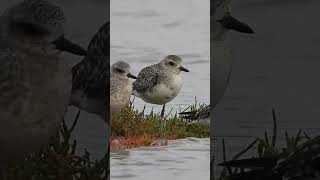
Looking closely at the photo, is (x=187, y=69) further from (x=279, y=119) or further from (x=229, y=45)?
(x=279, y=119)

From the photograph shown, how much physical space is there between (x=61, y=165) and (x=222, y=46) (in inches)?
25.9

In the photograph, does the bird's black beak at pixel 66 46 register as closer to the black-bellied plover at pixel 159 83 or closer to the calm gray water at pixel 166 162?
the black-bellied plover at pixel 159 83

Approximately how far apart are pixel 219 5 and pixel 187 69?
24cm

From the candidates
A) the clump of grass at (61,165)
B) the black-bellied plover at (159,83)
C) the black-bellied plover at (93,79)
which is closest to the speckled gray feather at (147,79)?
the black-bellied plover at (159,83)

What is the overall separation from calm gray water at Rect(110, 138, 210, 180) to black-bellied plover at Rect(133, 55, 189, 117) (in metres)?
0.14

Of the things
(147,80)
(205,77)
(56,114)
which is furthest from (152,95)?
(56,114)

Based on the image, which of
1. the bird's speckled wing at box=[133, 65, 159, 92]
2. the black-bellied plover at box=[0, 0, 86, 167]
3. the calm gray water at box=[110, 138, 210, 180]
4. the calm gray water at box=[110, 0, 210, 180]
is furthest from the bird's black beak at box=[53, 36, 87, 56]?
the calm gray water at box=[110, 138, 210, 180]

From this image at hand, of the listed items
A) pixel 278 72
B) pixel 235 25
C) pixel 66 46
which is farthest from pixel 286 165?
pixel 66 46

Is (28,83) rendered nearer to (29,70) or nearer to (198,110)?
(29,70)

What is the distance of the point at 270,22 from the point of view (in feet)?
7.38

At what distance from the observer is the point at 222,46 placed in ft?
7.53

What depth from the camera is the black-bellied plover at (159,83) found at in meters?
2.33

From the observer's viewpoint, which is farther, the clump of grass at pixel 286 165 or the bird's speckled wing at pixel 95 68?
the bird's speckled wing at pixel 95 68

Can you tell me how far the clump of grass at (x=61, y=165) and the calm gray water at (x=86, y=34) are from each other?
0.08 ft
